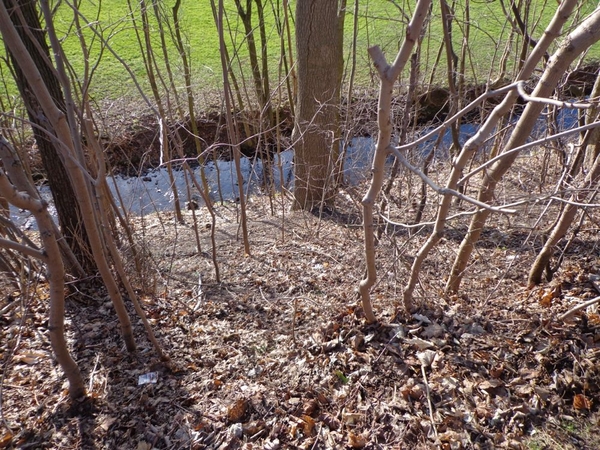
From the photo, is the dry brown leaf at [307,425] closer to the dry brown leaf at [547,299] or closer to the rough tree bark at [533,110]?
the rough tree bark at [533,110]

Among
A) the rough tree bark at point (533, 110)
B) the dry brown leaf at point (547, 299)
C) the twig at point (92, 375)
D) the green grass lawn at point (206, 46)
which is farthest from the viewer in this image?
the green grass lawn at point (206, 46)

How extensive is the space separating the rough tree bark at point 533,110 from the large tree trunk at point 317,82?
86.9 inches

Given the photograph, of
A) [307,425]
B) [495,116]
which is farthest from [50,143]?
[495,116]

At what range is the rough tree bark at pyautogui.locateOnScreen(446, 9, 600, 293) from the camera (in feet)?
6.72

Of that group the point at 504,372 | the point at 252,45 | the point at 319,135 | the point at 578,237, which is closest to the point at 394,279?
the point at 504,372

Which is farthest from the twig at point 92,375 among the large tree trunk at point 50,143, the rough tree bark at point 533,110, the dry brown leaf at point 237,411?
the rough tree bark at point 533,110

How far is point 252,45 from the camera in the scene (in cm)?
740

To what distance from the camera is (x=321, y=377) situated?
2576 millimetres

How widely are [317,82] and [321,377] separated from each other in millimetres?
4041

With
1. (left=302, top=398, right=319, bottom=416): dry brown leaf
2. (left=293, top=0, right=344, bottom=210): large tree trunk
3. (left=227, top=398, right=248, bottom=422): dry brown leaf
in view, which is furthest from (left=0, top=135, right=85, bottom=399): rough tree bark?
(left=293, top=0, right=344, bottom=210): large tree trunk

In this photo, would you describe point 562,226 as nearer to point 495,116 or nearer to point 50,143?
point 495,116

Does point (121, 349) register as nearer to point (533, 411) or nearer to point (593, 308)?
point (533, 411)

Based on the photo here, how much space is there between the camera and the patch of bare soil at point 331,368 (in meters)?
2.24

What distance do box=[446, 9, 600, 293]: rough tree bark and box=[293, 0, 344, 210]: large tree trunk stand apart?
7.24 feet
